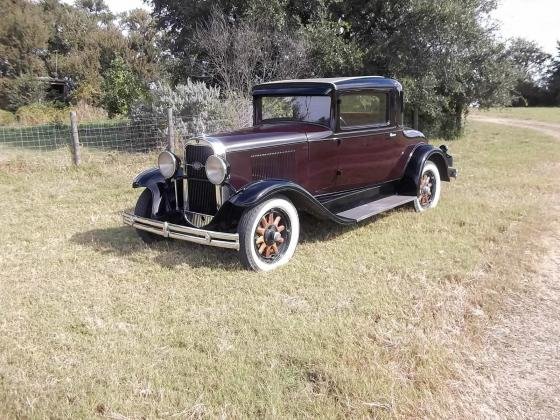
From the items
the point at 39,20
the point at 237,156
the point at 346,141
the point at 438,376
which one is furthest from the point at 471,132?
the point at 39,20

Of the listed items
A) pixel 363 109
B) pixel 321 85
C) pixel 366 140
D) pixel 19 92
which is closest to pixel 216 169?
pixel 321 85

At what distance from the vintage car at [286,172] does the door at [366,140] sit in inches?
0.5

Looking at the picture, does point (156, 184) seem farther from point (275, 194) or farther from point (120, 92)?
point (120, 92)

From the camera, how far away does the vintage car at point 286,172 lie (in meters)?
4.29

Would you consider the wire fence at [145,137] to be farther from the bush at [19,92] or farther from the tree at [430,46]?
the bush at [19,92]

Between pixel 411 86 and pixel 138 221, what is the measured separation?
10.2 m

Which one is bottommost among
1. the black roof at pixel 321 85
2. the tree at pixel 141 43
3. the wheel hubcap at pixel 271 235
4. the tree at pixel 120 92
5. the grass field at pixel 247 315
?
the grass field at pixel 247 315

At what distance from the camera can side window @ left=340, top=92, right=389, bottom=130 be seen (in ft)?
17.1

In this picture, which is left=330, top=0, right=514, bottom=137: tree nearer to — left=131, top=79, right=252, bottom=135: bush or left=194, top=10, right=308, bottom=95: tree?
left=194, top=10, right=308, bottom=95: tree

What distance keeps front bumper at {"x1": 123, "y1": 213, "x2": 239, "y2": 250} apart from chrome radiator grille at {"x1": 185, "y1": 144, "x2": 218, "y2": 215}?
408mm

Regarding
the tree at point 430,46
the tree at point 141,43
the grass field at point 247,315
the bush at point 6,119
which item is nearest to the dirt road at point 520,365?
the grass field at point 247,315

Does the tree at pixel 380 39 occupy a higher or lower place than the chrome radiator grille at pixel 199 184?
higher

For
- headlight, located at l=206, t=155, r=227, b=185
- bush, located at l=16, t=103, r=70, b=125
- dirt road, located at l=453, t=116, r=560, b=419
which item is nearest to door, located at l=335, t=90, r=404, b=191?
headlight, located at l=206, t=155, r=227, b=185

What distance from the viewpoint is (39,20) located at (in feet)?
88.1
